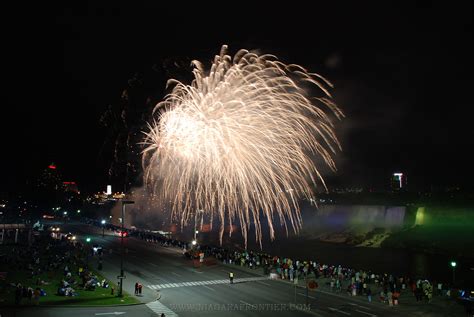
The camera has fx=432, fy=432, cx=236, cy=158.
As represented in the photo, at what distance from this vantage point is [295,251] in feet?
304

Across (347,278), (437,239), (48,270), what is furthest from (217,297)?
(437,239)

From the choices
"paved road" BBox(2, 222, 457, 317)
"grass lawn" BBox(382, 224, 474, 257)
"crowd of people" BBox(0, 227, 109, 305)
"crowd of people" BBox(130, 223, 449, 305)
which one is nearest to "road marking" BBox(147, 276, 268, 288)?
"paved road" BBox(2, 222, 457, 317)

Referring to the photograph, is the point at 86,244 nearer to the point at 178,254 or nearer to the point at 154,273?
the point at 178,254

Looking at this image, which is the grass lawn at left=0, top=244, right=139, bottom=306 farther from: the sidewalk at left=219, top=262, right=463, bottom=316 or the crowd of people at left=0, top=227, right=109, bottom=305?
the sidewalk at left=219, top=262, right=463, bottom=316

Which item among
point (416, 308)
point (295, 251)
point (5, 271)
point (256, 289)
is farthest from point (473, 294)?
point (295, 251)

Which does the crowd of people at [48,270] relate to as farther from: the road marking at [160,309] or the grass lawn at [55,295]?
the road marking at [160,309]

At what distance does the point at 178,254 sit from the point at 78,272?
17.9m

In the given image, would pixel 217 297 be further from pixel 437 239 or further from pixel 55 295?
pixel 437 239

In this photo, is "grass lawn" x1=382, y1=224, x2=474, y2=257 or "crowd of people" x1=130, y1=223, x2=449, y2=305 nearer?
"crowd of people" x1=130, y1=223, x2=449, y2=305

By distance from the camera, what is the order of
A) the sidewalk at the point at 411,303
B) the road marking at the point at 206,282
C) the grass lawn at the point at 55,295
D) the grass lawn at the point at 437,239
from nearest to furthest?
the grass lawn at the point at 55,295 < the sidewalk at the point at 411,303 < the road marking at the point at 206,282 < the grass lawn at the point at 437,239

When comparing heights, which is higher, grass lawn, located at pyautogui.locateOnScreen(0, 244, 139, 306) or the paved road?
grass lawn, located at pyautogui.locateOnScreen(0, 244, 139, 306)

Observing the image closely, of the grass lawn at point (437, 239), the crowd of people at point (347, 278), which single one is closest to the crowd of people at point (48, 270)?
the crowd of people at point (347, 278)

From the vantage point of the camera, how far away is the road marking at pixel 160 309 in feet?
90.5

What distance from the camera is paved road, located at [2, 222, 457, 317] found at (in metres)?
28.1
